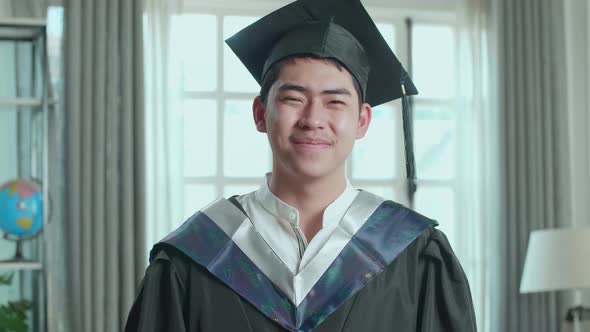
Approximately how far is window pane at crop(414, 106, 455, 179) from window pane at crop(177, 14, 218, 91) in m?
1.00

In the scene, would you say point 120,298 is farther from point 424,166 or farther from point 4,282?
point 424,166

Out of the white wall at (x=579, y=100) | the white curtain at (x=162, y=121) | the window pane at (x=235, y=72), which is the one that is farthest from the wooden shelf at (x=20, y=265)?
the white wall at (x=579, y=100)

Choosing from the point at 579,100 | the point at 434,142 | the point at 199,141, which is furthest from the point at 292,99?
the point at 579,100

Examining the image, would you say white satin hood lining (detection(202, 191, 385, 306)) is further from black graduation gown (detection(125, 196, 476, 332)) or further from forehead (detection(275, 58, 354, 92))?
forehead (detection(275, 58, 354, 92))

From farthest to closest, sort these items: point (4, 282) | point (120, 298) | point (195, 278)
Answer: point (120, 298)
point (4, 282)
point (195, 278)

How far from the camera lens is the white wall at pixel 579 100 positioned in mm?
4477

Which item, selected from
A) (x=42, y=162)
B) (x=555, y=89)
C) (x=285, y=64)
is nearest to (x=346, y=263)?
(x=285, y=64)

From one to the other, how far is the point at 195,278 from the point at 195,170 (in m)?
2.46

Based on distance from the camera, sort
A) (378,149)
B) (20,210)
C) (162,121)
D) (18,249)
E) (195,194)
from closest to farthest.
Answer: (20,210) < (18,249) < (162,121) < (195,194) < (378,149)

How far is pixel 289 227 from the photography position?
1.79 metres

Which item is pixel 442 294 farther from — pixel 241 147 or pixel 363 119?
pixel 241 147

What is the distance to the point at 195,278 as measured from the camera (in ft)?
5.74

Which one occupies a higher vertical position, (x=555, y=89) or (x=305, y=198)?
(x=555, y=89)

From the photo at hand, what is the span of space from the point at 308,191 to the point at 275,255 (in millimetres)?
139
